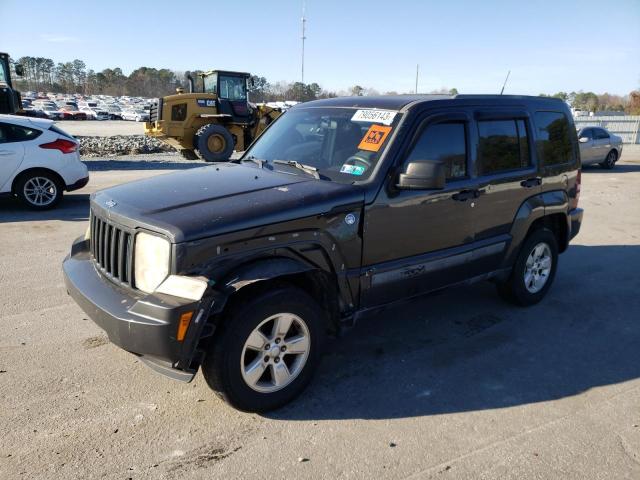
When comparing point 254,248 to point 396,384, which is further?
point 396,384

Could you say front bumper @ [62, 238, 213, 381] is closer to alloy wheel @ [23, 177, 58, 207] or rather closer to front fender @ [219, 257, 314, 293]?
front fender @ [219, 257, 314, 293]

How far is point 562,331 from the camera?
15.5 ft

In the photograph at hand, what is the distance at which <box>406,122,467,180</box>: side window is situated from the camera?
13.1 feet

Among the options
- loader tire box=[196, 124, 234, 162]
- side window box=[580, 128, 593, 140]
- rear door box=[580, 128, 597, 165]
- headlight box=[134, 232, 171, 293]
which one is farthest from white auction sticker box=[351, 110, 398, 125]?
side window box=[580, 128, 593, 140]

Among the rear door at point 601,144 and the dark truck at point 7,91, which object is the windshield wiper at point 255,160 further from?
the rear door at point 601,144

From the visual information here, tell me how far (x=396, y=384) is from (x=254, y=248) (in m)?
1.49

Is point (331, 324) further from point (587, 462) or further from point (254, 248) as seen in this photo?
point (587, 462)

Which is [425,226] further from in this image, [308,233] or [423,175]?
[308,233]

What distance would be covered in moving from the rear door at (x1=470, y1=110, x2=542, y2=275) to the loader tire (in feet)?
43.2

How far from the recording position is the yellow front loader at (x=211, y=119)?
16.9 meters

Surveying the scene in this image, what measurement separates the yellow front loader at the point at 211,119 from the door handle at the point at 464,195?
44.6 ft

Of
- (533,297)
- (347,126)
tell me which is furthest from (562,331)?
(347,126)

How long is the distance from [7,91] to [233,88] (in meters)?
7.00

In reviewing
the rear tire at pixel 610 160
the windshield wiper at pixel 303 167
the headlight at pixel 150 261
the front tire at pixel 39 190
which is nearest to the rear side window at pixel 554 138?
the windshield wiper at pixel 303 167
